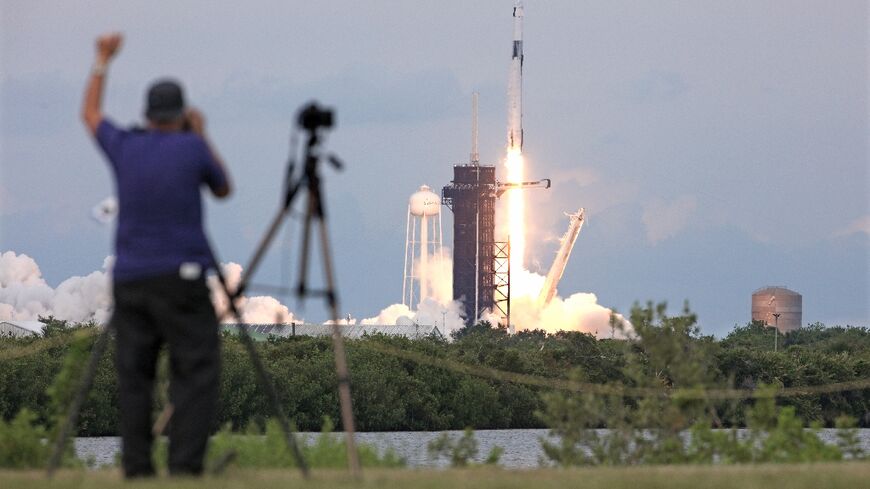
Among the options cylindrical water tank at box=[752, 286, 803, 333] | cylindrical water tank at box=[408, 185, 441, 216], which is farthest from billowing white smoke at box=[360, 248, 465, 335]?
cylindrical water tank at box=[752, 286, 803, 333]

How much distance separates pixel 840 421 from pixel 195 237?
8.45 metres

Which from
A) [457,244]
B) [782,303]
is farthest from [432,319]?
[782,303]

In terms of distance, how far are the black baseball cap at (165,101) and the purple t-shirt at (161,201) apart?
0.42ft

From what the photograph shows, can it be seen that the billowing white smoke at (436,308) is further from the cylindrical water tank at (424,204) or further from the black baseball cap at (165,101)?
the black baseball cap at (165,101)

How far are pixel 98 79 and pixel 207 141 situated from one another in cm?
99

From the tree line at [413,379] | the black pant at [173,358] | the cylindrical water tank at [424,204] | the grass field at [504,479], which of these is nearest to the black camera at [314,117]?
the black pant at [173,358]

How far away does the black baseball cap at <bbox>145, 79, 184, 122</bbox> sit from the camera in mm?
8906

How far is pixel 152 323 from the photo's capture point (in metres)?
8.95

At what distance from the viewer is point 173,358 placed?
888 centimetres

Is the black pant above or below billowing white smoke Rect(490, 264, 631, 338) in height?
below

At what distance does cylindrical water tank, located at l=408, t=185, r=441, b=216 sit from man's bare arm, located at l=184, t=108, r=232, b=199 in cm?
11980

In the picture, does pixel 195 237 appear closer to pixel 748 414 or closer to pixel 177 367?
pixel 177 367

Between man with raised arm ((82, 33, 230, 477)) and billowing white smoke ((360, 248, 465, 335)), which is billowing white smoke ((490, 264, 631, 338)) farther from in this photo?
man with raised arm ((82, 33, 230, 477))

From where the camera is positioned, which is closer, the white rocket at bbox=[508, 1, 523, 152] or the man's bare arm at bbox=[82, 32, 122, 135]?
the man's bare arm at bbox=[82, 32, 122, 135]
